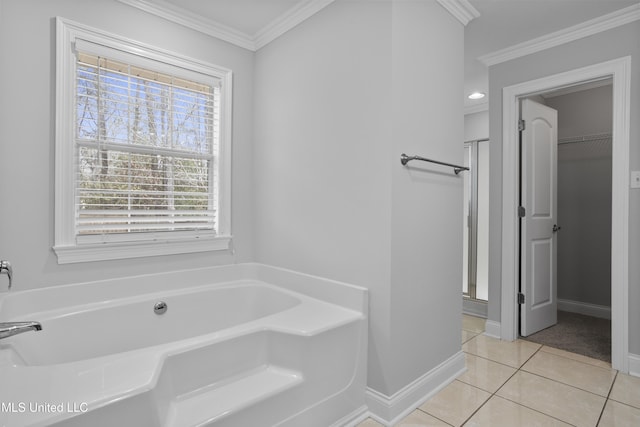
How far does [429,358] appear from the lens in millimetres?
2018

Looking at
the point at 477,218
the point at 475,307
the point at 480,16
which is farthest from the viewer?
the point at 477,218

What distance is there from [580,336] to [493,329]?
770 mm

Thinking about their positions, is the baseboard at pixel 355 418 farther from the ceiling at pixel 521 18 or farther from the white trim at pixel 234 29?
the ceiling at pixel 521 18

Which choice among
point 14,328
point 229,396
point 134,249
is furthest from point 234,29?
point 229,396

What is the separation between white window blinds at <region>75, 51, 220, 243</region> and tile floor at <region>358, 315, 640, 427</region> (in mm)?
1743

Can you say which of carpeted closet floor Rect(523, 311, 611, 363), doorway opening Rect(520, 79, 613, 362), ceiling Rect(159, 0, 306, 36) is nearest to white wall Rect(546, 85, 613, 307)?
doorway opening Rect(520, 79, 613, 362)

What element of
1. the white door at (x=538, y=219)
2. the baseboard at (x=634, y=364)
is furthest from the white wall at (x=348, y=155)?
the baseboard at (x=634, y=364)

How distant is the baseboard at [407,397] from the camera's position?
1.74 meters

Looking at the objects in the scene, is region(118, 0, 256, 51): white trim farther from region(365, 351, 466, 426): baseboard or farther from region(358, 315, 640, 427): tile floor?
region(358, 315, 640, 427): tile floor

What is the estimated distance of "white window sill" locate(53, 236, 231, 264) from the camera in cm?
191

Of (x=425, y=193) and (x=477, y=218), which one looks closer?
(x=425, y=193)

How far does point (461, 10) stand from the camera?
7.03 ft

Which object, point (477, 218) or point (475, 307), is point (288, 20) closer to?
point (477, 218)

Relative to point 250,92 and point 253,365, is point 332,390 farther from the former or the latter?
point 250,92
